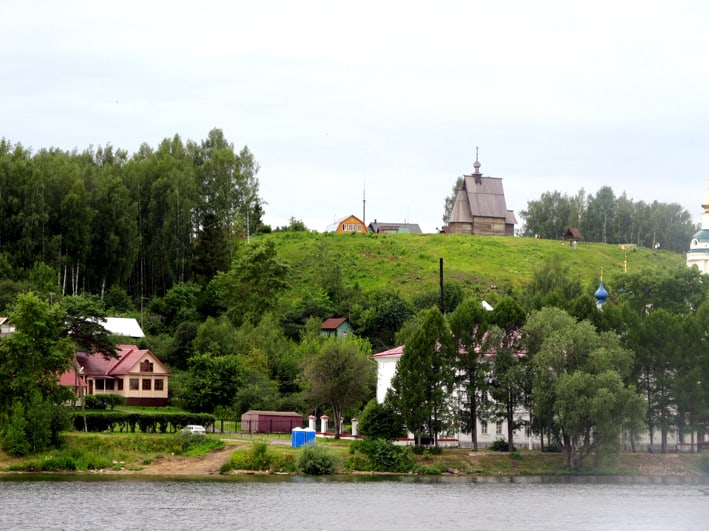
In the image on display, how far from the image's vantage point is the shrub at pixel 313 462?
7081 centimetres

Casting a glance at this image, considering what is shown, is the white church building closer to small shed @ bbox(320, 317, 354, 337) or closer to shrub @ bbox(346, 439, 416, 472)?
small shed @ bbox(320, 317, 354, 337)

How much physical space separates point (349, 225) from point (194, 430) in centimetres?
9936

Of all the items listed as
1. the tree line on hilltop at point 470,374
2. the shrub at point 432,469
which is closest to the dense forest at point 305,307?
the tree line on hilltop at point 470,374

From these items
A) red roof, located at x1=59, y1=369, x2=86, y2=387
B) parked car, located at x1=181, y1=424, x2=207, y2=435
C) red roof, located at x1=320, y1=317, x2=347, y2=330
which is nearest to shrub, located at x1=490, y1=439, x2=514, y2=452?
parked car, located at x1=181, y1=424, x2=207, y2=435

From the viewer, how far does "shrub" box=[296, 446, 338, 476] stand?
7081cm

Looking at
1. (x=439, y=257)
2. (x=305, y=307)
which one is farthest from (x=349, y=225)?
(x=305, y=307)

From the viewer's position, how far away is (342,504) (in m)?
57.2

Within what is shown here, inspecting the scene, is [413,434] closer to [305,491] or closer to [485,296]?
[305,491]

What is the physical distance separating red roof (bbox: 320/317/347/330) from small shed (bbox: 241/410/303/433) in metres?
27.9

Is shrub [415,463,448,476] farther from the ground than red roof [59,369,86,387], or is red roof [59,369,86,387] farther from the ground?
red roof [59,369,86,387]

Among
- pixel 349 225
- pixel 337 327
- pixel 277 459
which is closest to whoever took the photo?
pixel 277 459

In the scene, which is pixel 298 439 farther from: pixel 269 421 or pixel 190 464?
pixel 269 421

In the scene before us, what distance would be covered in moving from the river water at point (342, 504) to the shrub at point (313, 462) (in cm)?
188

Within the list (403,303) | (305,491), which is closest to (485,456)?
(305,491)
